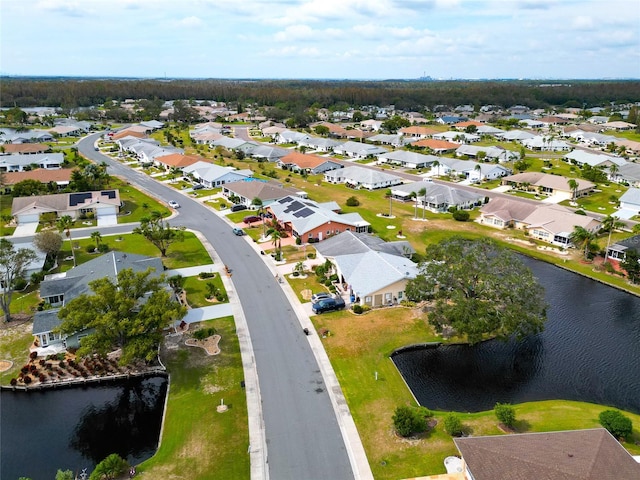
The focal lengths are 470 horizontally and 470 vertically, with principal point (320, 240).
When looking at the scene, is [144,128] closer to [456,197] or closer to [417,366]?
[456,197]

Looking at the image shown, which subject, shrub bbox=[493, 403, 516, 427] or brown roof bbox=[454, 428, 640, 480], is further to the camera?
shrub bbox=[493, 403, 516, 427]

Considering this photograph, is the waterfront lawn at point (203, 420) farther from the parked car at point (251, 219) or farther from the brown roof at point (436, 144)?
the brown roof at point (436, 144)

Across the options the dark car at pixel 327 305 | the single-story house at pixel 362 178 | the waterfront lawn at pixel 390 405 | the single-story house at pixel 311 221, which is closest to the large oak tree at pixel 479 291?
the waterfront lawn at pixel 390 405

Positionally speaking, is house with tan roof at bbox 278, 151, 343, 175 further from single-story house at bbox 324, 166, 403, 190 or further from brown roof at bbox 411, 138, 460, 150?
brown roof at bbox 411, 138, 460, 150

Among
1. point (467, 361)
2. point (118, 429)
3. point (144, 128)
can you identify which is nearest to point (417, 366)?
point (467, 361)

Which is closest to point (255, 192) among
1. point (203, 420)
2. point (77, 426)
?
point (77, 426)

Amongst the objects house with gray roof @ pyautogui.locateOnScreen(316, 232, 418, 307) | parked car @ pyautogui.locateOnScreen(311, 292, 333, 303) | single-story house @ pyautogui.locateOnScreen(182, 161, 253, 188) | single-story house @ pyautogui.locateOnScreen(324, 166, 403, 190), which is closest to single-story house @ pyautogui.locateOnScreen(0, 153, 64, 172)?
single-story house @ pyautogui.locateOnScreen(182, 161, 253, 188)
